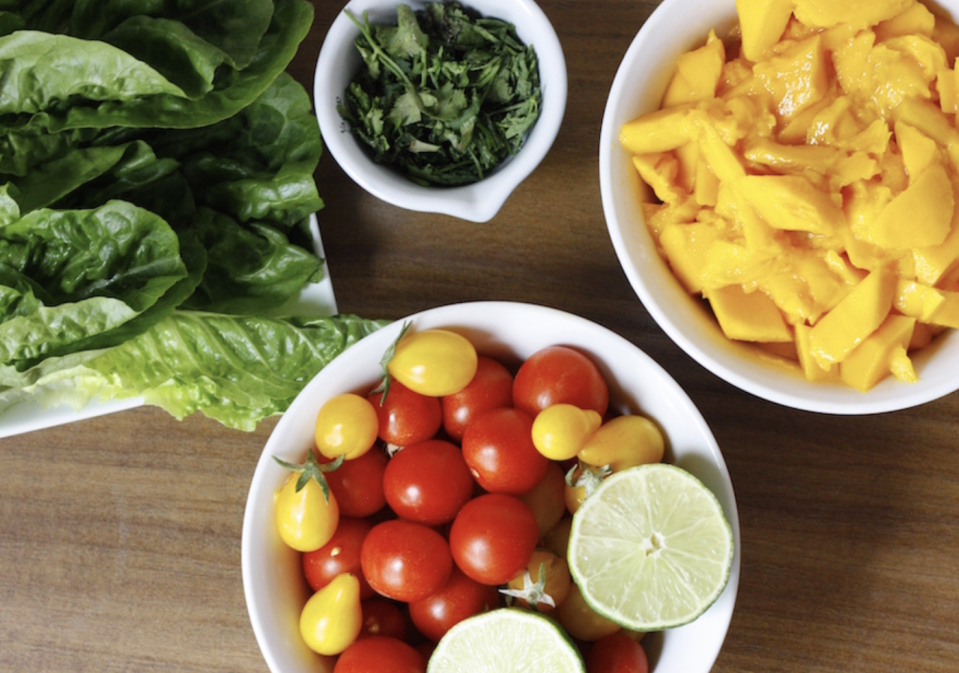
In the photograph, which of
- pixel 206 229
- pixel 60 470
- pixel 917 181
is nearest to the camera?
pixel 917 181

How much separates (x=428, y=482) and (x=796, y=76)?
24.2 inches

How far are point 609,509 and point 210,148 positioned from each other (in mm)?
706

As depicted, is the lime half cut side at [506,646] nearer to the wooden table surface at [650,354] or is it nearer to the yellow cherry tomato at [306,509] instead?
the yellow cherry tomato at [306,509]

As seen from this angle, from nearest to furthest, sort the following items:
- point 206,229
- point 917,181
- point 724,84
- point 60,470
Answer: point 917,181
point 724,84
point 206,229
point 60,470

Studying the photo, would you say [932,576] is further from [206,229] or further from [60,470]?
[60,470]

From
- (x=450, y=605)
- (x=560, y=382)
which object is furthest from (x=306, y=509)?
(x=560, y=382)

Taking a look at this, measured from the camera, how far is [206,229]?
107 cm

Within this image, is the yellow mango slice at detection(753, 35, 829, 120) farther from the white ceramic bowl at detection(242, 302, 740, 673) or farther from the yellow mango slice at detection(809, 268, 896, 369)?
the white ceramic bowl at detection(242, 302, 740, 673)

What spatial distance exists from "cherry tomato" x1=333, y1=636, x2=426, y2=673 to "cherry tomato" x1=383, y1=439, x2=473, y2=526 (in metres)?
0.15

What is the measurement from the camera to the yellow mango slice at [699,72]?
91 centimetres

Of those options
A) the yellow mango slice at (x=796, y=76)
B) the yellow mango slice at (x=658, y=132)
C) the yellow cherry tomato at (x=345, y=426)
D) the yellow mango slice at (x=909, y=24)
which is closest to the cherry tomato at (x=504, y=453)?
the yellow cherry tomato at (x=345, y=426)

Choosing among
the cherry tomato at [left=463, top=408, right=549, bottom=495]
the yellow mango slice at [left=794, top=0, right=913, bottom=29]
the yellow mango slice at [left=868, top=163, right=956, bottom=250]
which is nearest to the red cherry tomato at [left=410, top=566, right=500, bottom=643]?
the cherry tomato at [left=463, top=408, right=549, bottom=495]

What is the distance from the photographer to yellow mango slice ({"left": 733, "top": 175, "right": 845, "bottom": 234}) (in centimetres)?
82

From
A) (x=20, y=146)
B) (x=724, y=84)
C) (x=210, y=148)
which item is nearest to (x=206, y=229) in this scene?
(x=210, y=148)
